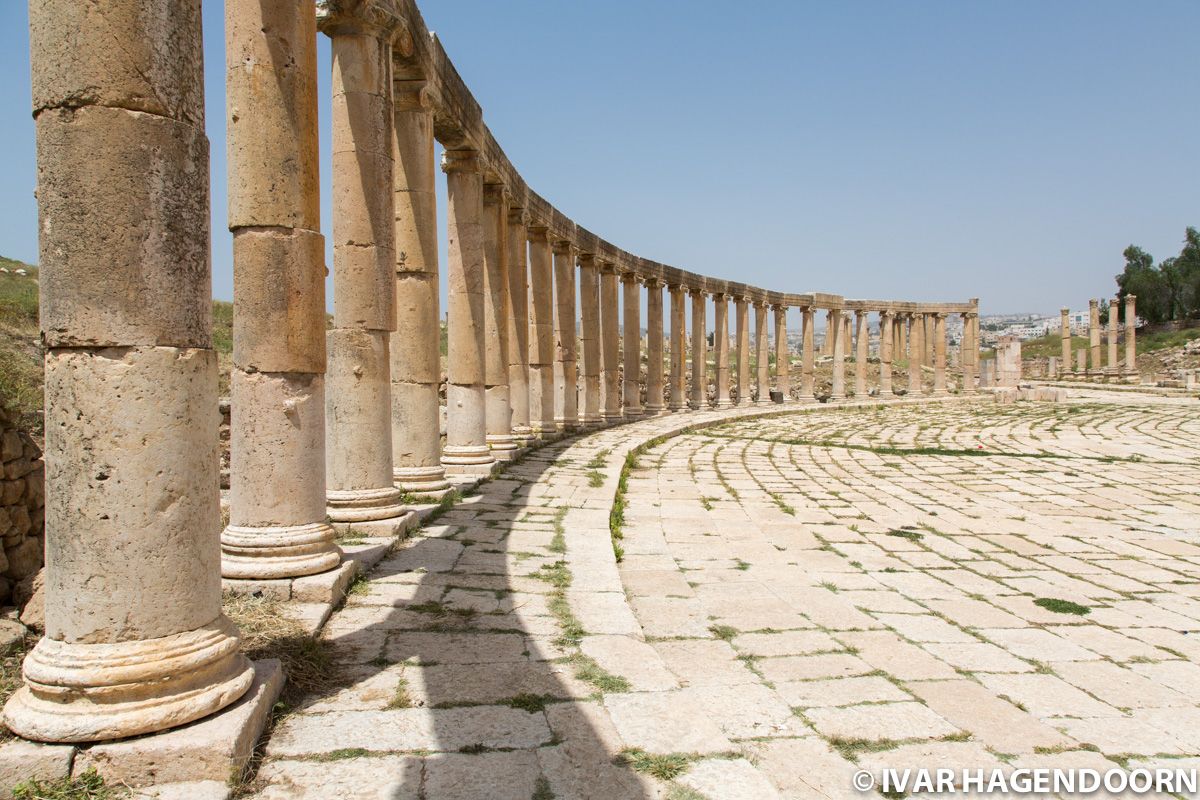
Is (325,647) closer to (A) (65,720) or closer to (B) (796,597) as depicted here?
(A) (65,720)

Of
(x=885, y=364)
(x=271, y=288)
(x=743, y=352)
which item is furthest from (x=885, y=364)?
(x=271, y=288)

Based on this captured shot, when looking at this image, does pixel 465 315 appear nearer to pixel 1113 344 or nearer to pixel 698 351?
pixel 698 351

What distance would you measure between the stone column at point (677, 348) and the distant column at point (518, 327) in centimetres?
1157

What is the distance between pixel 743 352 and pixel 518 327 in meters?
16.6

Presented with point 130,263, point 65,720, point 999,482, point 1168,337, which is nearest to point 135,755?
point 65,720

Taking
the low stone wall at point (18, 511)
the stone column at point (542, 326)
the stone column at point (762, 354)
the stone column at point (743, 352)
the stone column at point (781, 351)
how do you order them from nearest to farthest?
the low stone wall at point (18, 511), the stone column at point (542, 326), the stone column at point (743, 352), the stone column at point (762, 354), the stone column at point (781, 351)

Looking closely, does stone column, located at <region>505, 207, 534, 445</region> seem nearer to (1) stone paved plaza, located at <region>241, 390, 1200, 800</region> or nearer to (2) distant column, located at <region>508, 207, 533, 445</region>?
(2) distant column, located at <region>508, 207, 533, 445</region>

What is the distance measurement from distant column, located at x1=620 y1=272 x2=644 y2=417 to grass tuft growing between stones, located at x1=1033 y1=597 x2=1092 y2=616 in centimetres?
1717

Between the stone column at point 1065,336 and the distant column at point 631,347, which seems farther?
the stone column at point 1065,336

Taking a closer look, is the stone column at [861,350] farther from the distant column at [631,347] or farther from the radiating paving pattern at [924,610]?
the radiating paving pattern at [924,610]

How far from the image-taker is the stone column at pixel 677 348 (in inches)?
1035

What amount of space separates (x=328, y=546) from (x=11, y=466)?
313 centimetres

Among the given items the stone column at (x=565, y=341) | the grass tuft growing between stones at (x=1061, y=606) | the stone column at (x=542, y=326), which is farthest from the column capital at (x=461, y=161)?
the grass tuft growing between stones at (x=1061, y=606)

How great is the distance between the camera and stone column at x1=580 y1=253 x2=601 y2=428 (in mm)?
20203
